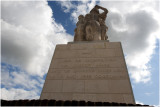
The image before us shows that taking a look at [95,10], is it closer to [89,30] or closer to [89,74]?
[89,30]

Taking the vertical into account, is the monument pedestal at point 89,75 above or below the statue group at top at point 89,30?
below

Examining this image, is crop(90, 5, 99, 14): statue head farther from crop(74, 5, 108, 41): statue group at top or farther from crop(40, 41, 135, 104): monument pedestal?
crop(40, 41, 135, 104): monument pedestal

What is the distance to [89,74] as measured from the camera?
5.28m

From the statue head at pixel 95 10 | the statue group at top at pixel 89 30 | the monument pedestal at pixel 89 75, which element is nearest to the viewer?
the monument pedestal at pixel 89 75

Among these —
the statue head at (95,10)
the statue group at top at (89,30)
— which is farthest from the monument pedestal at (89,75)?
the statue head at (95,10)

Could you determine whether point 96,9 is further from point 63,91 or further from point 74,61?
point 63,91

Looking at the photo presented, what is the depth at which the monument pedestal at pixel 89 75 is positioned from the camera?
4695 mm

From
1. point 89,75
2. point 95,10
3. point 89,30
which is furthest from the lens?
point 95,10

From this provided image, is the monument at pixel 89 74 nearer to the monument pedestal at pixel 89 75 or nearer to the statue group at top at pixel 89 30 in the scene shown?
the monument pedestal at pixel 89 75

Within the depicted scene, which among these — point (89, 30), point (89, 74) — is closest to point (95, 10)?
point (89, 30)

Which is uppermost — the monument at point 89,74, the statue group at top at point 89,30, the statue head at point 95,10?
the statue head at point 95,10

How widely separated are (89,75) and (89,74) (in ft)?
0.15

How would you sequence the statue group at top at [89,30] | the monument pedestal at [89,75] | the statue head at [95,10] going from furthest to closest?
the statue head at [95,10] < the statue group at top at [89,30] < the monument pedestal at [89,75]

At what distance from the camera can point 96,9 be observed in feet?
33.0
